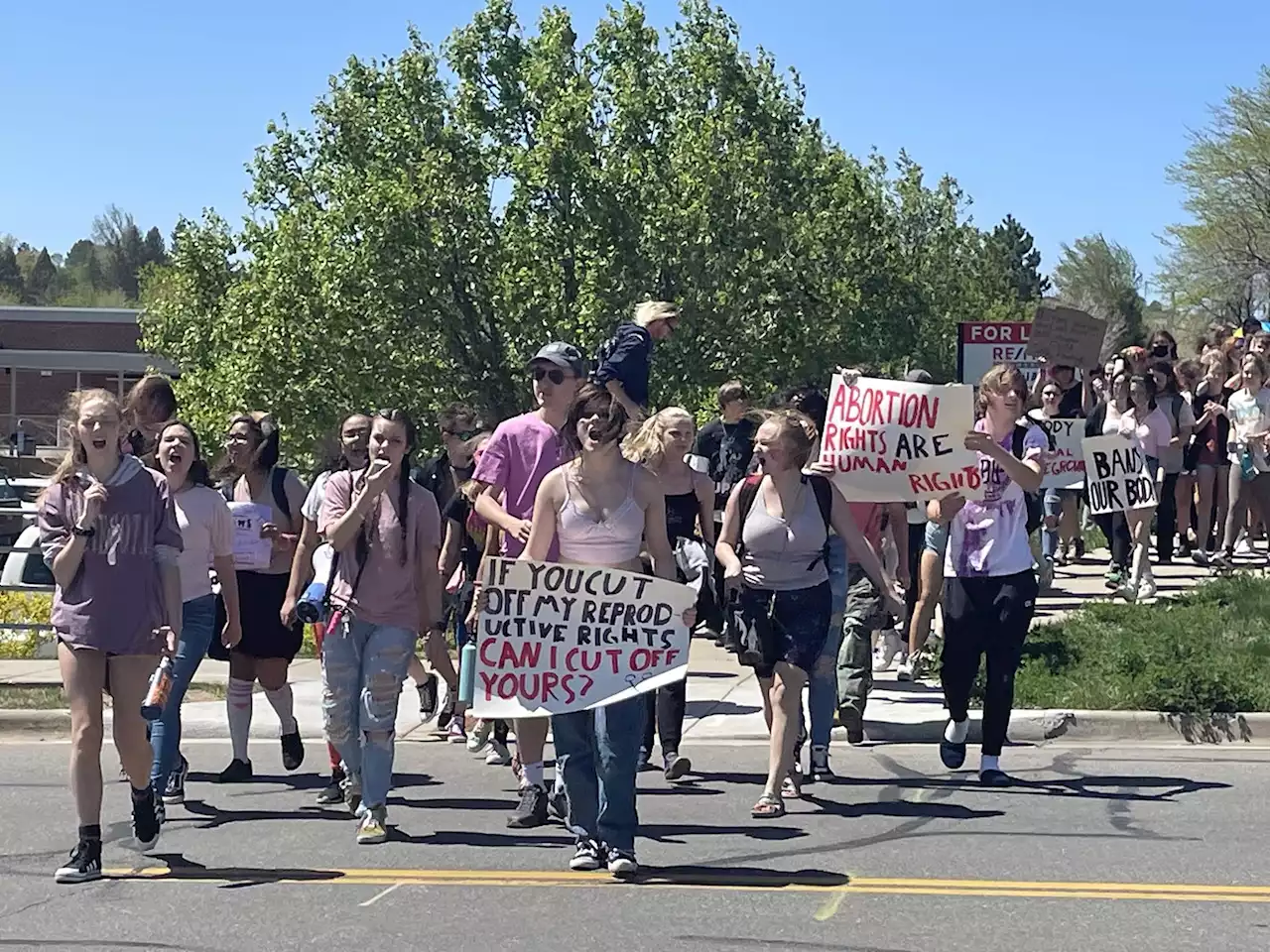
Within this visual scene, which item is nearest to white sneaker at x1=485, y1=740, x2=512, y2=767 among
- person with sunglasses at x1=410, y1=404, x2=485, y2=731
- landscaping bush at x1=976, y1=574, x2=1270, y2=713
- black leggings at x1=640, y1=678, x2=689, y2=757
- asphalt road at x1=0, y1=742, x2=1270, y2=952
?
asphalt road at x1=0, y1=742, x2=1270, y2=952

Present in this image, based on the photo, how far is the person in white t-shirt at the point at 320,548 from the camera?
825 cm

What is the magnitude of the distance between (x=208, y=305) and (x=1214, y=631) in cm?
3948

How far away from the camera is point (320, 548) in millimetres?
8164

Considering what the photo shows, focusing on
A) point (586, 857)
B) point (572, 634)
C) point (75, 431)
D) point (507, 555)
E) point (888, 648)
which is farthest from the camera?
point (888, 648)

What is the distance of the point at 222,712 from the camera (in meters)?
11.6

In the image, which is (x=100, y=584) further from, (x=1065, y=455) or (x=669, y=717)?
(x=1065, y=455)

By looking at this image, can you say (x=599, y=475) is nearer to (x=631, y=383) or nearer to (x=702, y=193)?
(x=631, y=383)

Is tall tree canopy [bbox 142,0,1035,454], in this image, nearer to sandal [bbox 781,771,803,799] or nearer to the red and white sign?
the red and white sign

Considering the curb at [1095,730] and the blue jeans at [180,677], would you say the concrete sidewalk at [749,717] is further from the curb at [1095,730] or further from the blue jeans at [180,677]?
the blue jeans at [180,677]

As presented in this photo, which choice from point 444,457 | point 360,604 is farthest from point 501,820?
point 444,457

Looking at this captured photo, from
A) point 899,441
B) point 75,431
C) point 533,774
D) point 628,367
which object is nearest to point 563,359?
point 628,367

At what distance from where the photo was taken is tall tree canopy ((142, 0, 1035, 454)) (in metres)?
41.8

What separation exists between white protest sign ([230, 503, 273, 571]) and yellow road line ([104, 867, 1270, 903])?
2.26 meters

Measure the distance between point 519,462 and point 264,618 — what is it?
2175mm
